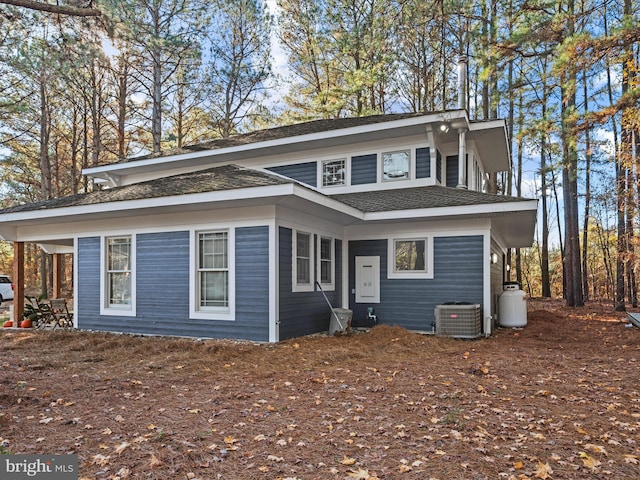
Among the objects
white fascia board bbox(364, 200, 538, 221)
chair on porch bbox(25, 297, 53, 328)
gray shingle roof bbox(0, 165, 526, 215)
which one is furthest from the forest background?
chair on porch bbox(25, 297, 53, 328)

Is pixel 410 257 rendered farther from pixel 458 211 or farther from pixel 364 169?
pixel 364 169

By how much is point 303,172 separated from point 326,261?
3.10 m

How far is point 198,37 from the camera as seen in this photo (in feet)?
62.7

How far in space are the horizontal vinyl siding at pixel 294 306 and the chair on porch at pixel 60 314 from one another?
570cm

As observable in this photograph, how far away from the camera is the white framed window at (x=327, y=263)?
10.0 metres

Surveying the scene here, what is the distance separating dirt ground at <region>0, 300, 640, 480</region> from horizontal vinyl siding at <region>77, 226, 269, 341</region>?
55cm

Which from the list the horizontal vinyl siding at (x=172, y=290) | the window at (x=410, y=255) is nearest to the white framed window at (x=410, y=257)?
the window at (x=410, y=255)

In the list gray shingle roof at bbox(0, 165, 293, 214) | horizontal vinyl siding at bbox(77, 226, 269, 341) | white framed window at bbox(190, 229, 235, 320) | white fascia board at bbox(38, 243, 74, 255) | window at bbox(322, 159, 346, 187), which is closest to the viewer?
gray shingle roof at bbox(0, 165, 293, 214)

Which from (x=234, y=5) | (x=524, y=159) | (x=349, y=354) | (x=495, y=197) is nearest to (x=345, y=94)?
(x=234, y=5)

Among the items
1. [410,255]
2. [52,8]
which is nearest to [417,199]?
[410,255]

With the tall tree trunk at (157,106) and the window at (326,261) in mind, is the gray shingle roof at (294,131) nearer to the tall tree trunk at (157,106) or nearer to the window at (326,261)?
the window at (326,261)

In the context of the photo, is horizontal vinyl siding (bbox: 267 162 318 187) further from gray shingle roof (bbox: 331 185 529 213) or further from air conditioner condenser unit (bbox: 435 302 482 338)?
air conditioner condenser unit (bbox: 435 302 482 338)

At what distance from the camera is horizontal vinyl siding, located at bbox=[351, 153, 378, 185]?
37.5 ft

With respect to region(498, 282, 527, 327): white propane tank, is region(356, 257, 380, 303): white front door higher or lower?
higher
